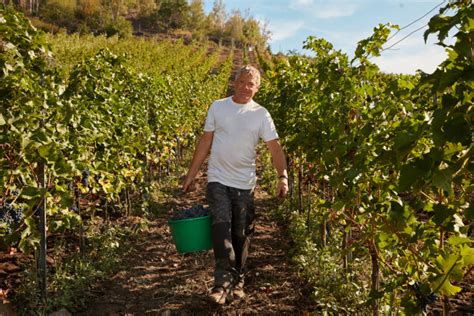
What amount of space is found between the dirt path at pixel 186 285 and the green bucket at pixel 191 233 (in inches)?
18.3

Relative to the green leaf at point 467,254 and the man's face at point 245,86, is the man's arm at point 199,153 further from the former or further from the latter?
the green leaf at point 467,254

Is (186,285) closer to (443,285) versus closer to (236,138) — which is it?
(236,138)

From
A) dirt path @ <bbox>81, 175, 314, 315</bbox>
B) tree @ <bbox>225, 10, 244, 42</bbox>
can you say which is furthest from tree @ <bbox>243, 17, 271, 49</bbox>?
dirt path @ <bbox>81, 175, 314, 315</bbox>

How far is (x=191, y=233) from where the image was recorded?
3234 millimetres

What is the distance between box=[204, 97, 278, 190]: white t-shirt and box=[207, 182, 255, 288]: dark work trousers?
0.26ft

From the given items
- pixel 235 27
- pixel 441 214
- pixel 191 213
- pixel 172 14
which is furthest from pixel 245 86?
pixel 235 27

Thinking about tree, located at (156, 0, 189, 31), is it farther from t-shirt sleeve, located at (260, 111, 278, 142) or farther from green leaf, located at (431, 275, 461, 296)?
green leaf, located at (431, 275, 461, 296)

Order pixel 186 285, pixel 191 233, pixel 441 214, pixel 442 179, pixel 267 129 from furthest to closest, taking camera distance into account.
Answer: pixel 186 285 → pixel 267 129 → pixel 191 233 → pixel 441 214 → pixel 442 179

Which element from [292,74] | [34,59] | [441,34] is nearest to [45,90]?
[34,59]

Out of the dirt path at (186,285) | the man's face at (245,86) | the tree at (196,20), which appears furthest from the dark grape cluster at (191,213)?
the tree at (196,20)

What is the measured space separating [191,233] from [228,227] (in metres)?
0.26

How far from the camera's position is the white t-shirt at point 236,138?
3.32 metres

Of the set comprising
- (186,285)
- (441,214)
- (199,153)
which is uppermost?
(199,153)

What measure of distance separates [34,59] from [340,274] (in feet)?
9.12
